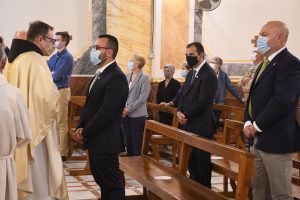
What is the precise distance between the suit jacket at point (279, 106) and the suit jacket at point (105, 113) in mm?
1322

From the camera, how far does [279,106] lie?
12.6 feet

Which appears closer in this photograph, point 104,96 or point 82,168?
point 104,96

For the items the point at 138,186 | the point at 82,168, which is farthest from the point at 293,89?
the point at 82,168

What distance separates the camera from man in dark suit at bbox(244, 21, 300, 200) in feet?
12.6

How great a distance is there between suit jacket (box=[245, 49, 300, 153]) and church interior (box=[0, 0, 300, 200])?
1317 mm

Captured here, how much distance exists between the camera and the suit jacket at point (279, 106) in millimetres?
3855

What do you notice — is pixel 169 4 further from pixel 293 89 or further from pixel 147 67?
pixel 293 89

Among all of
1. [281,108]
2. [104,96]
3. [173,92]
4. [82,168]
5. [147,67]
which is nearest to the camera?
[281,108]

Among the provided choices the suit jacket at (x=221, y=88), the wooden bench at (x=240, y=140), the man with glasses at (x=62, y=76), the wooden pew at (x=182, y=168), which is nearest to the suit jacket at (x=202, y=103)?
the wooden bench at (x=240, y=140)

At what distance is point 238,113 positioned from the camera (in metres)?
6.77

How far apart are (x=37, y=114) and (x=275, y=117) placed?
2181 mm

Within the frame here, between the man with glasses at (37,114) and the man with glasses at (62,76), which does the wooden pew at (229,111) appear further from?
the man with glasses at (37,114)

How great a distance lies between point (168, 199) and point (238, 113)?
9.38 feet

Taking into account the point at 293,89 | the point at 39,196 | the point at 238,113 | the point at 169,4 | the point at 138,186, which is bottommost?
the point at 138,186
